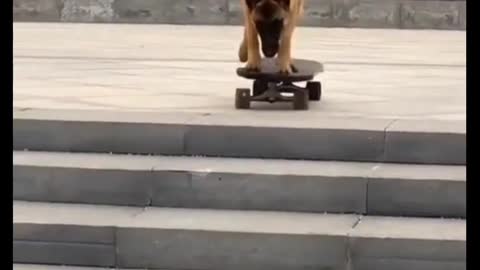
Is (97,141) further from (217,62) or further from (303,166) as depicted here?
(217,62)

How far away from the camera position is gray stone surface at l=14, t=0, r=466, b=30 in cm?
1208

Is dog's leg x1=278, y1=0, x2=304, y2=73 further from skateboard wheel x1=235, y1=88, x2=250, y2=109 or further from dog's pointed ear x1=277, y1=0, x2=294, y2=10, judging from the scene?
skateboard wheel x1=235, y1=88, x2=250, y2=109

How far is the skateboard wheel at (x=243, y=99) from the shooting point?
5.60 metres

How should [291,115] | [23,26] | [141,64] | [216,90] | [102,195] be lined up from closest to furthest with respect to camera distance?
[102,195] → [291,115] → [216,90] → [141,64] → [23,26]

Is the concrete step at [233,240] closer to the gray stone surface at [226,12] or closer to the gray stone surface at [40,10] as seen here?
the gray stone surface at [226,12]

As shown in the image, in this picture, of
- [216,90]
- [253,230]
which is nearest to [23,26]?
[216,90]

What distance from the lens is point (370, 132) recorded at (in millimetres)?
4781

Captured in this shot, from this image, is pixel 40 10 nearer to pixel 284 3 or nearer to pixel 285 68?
pixel 285 68

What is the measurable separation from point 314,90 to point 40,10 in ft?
24.2

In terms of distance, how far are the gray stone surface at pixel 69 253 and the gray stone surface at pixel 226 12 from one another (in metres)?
8.00

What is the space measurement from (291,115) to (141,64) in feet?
10.5

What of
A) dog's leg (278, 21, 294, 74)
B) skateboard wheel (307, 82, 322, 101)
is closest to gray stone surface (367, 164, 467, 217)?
dog's leg (278, 21, 294, 74)

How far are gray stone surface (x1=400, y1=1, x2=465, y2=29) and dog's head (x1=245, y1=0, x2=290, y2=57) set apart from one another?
7.01 metres

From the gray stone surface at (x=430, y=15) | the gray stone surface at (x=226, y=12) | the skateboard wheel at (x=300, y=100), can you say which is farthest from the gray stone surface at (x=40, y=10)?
the skateboard wheel at (x=300, y=100)
